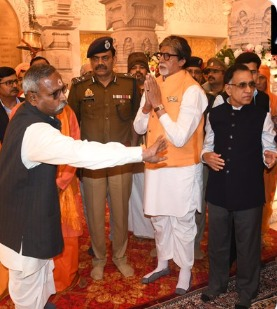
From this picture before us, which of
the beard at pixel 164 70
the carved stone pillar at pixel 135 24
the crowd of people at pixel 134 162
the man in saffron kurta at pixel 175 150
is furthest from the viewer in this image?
the carved stone pillar at pixel 135 24

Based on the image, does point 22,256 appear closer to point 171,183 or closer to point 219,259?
point 171,183

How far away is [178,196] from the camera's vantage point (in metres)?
3.10

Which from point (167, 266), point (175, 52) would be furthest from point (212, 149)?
point (167, 266)

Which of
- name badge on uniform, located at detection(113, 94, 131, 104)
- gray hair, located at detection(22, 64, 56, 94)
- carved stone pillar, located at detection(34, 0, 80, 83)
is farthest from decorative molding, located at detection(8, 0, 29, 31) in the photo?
gray hair, located at detection(22, 64, 56, 94)

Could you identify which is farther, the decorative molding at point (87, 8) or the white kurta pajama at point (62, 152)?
the decorative molding at point (87, 8)

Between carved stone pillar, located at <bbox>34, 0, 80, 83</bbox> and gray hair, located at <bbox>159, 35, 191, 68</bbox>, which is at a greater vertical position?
carved stone pillar, located at <bbox>34, 0, 80, 83</bbox>

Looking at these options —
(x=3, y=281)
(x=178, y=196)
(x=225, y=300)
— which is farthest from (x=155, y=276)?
(x=3, y=281)

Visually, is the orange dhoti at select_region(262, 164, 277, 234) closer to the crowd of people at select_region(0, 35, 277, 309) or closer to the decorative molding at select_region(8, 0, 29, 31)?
the crowd of people at select_region(0, 35, 277, 309)

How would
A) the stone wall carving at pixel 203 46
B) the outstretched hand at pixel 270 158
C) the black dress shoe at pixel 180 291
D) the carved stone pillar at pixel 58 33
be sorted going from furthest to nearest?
the stone wall carving at pixel 203 46, the carved stone pillar at pixel 58 33, the black dress shoe at pixel 180 291, the outstretched hand at pixel 270 158

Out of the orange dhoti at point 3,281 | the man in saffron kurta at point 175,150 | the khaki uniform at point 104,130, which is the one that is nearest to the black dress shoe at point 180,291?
the man in saffron kurta at point 175,150

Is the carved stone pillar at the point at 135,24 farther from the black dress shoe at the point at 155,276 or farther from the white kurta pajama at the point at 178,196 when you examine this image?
the black dress shoe at the point at 155,276

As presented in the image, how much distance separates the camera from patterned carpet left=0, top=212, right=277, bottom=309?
3.13m

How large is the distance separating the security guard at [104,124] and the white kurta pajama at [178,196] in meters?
0.30

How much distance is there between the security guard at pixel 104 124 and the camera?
3.41 meters
